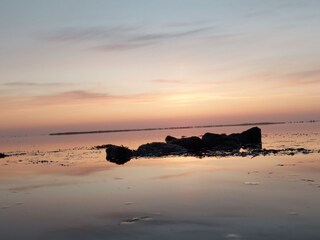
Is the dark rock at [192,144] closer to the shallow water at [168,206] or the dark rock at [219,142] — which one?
the dark rock at [219,142]

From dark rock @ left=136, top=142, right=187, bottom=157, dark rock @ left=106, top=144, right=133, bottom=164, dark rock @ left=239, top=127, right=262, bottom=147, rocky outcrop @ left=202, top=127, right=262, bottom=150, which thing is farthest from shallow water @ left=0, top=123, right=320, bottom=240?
dark rock @ left=239, top=127, right=262, bottom=147

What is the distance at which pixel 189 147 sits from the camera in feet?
144

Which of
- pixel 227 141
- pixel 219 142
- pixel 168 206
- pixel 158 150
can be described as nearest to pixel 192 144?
pixel 219 142

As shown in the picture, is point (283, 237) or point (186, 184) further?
point (186, 184)

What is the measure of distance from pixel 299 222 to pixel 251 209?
200cm

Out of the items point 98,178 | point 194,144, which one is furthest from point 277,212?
point 194,144

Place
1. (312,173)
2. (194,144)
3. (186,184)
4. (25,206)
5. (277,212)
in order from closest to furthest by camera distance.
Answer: (277,212), (25,206), (186,184), (312,173), (194,144)

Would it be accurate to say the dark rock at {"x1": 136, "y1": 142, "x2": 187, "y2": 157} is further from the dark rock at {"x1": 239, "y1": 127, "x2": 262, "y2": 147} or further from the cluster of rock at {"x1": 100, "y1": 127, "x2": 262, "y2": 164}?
the dark rock at {"x1": 239, "y1": 127, "x2": 262, "y2": 147}

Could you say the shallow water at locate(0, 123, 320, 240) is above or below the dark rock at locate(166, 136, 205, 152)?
below

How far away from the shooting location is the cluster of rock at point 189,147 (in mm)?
36719

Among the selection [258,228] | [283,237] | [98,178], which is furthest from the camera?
[98,178]

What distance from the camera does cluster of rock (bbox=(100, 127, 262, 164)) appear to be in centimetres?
3672

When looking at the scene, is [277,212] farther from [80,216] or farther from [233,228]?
[80,216]

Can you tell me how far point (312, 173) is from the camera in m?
19.4
